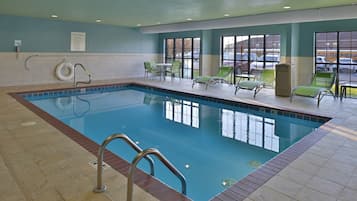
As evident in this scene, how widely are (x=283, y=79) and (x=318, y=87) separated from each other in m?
0.94

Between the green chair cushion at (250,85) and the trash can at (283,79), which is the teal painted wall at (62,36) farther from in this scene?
the trash can at (283,79)

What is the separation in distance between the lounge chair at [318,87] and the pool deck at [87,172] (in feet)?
6.28

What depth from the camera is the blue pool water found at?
378 cm

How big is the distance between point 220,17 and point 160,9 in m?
2.33

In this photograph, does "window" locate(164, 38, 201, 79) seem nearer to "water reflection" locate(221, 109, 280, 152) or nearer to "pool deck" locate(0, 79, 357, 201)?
"water reflection" locate(221, 109, 280, 152)

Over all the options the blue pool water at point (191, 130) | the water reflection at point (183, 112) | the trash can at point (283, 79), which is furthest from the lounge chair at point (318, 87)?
the water reflection at point (183, 112)

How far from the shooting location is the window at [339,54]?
30.7 feet

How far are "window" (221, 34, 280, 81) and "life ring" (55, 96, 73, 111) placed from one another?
6526 millimetres

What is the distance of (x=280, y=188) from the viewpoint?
269cm

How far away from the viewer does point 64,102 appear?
27.1 ft

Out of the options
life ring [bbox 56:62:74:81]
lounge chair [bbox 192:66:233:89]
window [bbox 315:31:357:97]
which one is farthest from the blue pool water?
window [bbox 315:31:357:97]

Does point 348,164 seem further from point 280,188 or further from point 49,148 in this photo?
point 49,148

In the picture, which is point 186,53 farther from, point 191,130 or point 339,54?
point 191,130

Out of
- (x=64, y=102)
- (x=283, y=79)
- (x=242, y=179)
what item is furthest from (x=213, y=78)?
(x=242, y=179)
